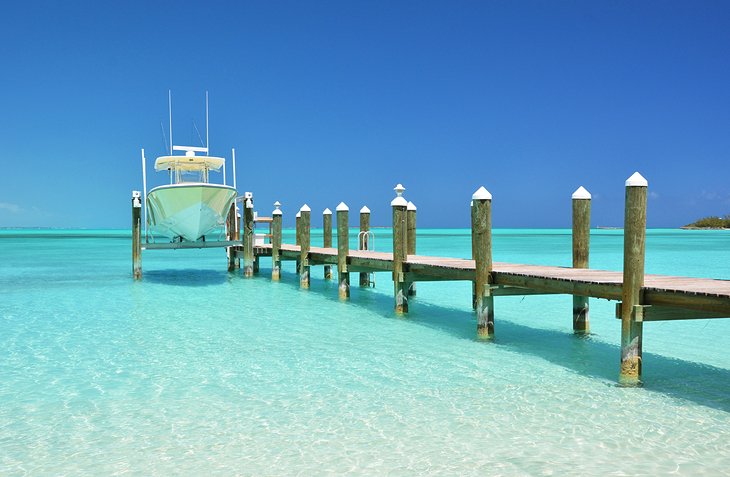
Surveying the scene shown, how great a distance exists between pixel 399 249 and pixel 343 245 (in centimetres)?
267

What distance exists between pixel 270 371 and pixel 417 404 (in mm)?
2348

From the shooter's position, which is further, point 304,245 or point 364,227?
point 304,245

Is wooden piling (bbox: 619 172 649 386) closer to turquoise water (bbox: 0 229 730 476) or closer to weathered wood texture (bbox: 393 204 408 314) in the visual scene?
turquoise water (bbox: 0 229 730 476)

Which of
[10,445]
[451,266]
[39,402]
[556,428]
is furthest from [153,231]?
[556,428]

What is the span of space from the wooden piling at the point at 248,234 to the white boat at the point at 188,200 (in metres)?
0.80

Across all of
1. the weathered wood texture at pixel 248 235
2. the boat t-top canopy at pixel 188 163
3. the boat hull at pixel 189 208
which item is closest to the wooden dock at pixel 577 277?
the boat hull at pixel 189 208

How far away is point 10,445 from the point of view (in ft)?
19.3

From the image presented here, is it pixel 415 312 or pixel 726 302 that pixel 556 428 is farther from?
pixel 415 312

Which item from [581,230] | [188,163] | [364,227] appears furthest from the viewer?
[188,163]

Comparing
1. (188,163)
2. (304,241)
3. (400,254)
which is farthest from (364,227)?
(188,163)

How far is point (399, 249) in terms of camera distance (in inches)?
500

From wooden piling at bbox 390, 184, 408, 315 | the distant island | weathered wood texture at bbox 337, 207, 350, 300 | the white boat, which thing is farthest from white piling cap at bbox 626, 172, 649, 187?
the distant island

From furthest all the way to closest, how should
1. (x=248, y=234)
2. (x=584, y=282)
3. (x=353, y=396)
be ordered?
(x=248, y=234)
(x=584, y=282)
(x=353, y=396)

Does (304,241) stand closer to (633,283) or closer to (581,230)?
(581,230)
